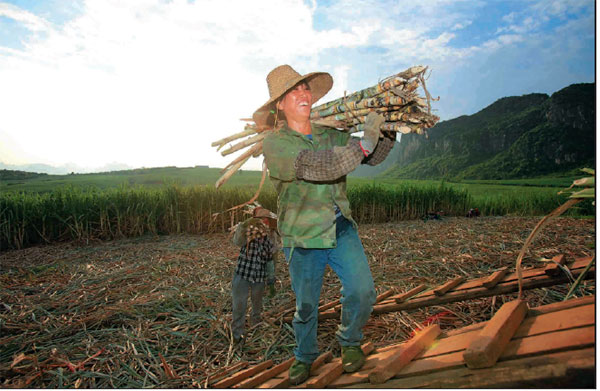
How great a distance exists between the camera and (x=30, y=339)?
327 centimetres

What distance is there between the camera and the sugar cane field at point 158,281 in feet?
9.47

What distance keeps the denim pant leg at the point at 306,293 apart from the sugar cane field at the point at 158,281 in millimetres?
810

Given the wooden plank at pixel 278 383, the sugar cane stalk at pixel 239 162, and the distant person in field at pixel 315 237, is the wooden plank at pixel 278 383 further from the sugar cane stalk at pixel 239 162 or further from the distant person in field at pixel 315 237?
the sugar cane stalk at pixel 239 162

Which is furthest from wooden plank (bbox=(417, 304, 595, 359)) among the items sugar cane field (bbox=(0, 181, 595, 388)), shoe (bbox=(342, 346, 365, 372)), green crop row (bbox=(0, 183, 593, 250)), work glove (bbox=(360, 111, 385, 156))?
green crop row (bbox=(0, 183, 593, 250))

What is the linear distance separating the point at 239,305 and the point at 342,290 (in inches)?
55.4

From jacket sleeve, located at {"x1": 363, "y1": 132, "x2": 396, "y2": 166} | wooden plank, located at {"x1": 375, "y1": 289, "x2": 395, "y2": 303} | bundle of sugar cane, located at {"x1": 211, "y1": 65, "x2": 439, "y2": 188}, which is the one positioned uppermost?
bundle of sugar cane, located at {"x1": 211, "y1": 65, "x2": 439, "y2": 188}

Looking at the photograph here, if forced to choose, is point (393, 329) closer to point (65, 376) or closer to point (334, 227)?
point (334, 227)

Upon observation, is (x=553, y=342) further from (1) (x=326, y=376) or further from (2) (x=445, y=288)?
(2) (x=445, y=288)

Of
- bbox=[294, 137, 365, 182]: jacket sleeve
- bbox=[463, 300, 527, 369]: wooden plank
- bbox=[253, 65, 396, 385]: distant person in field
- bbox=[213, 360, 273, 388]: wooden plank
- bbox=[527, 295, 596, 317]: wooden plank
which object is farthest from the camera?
bbox=[213, 360, 273, 388]: wooden plank

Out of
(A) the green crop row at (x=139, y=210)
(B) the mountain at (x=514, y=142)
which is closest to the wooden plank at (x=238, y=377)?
(A) the green crop row at (x=139, y=210)

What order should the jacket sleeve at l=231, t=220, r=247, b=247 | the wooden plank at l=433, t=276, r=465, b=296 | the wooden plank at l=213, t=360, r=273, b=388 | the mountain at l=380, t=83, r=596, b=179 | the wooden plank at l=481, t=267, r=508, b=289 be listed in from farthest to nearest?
the mountain at l=380, t=83, r=596, b=179 < the jacket sleeve at l=231, t=220, r=247, b=247 < the wooden plank at l=433, t=276, r=465, b=296 < the wooden plank at l=481, t=267, r=508, b=289 < the wooden plank at l=213, t=360, r=273, b=388

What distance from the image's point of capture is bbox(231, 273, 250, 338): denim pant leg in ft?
10.2

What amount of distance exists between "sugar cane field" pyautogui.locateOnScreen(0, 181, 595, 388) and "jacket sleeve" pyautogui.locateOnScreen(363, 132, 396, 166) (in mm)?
Result: 1113

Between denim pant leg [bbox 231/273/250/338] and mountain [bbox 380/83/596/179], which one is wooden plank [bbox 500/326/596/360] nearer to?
denim pant leg [bbox 231/273/250/338]
